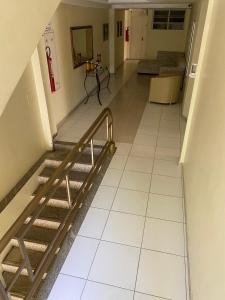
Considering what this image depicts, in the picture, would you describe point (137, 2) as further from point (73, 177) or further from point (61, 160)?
point (73, 177)

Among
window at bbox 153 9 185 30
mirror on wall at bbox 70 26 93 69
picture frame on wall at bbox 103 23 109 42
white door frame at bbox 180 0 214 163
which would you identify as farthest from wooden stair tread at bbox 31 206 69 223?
window at bbox 153 9 185 30

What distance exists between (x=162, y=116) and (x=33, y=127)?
3049 millimetres

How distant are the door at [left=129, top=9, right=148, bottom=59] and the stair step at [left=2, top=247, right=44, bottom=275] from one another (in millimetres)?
10644

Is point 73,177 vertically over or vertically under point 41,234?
over

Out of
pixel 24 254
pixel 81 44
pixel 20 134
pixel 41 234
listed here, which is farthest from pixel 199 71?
pixel 81 44

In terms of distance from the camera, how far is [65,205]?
3312mm

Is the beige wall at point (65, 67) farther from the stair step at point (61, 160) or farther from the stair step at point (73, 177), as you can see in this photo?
→ the stair step at point (73, 177)

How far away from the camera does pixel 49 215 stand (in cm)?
329

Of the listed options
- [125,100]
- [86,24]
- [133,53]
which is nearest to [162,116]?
[125,100]

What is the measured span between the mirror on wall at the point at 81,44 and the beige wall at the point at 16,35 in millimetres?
3944

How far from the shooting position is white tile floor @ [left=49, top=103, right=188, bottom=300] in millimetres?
1993

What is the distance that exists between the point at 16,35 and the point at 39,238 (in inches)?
111

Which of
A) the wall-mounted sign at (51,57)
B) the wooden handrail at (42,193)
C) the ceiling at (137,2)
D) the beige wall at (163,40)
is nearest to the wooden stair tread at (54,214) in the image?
the wooden handrail at (42,193)

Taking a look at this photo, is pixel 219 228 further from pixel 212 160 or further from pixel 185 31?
pixel 185 31
